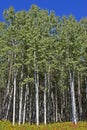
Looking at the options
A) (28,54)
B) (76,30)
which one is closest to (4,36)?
(28,54)

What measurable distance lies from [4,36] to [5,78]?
6.50 meters

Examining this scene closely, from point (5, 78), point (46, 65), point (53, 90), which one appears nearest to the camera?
point (46, 65)

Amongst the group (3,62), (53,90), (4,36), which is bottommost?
(53,90)

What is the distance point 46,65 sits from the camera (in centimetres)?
3469

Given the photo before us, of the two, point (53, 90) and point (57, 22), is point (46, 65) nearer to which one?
point (57, 22)

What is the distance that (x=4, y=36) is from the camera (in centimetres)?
3803

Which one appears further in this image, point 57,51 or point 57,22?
point 57,22

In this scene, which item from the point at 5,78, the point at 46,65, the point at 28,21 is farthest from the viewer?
the point at 5,78

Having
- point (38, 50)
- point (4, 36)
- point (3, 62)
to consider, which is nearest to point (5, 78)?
point (3, 62)

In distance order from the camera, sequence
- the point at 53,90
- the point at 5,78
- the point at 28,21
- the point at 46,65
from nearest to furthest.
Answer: the point at 46,65 → the point at 28,21 → the point at 5,78 → the point at 53,90

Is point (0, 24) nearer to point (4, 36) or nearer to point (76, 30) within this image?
point (4, 36)

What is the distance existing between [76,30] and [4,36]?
26.4 feet

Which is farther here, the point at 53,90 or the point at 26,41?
the point at 53,90

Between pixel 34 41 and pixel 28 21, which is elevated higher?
pixel 28 21
